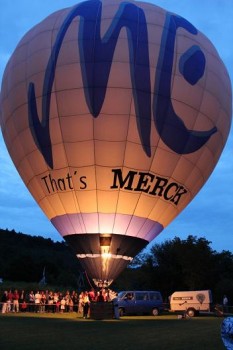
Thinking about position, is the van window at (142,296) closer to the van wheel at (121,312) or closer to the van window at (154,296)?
the van window at (154,296)

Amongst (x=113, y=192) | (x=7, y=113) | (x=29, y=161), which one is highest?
(x=7, y=113)

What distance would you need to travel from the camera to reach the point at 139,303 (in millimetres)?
22609

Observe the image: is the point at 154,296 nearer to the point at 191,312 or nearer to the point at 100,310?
the point at 191,312

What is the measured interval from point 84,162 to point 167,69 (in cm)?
421

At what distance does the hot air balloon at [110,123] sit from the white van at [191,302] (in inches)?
301

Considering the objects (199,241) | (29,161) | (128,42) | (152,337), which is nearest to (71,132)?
(29,161)

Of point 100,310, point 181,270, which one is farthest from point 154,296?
point 181,270

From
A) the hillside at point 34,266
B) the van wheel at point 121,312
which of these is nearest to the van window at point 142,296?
the van wheel at point 121,312

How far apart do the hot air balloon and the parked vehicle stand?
4870 millimetres

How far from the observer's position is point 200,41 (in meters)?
19.3

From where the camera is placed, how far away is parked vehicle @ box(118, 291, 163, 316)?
22062 millimetres

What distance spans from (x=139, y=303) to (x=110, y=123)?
9.32 metres

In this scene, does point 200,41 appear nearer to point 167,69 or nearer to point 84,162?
point 167,69

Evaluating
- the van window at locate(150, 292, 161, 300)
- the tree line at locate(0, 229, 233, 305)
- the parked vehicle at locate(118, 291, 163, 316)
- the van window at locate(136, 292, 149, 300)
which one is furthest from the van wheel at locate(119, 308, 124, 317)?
the tree line at locate(0, 229, 233, 305)
